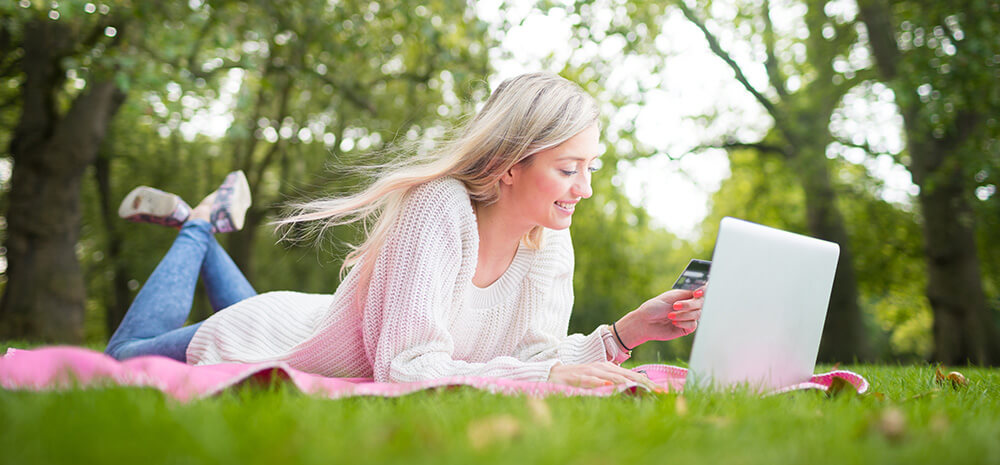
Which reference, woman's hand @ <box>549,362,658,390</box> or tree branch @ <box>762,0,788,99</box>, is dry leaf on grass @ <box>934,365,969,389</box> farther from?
tree branch @ <box>762,0,788,99</box>

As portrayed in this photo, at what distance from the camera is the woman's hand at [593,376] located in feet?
7.27

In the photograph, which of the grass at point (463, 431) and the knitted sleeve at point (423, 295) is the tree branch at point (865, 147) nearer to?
the knitted sleeve at point (423, 295)

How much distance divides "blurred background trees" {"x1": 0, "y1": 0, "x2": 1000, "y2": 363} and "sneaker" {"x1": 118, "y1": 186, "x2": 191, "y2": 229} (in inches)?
36.5

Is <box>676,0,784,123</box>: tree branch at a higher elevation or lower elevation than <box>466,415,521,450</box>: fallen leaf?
higher

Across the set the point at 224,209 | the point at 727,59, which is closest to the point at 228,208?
the point at 224,209

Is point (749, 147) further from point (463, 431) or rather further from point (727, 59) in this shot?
point (463, 431)

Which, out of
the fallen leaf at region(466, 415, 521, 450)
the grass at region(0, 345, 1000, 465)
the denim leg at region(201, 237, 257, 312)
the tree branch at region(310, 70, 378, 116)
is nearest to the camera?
the grass at region(0, 345, 1000, 465)

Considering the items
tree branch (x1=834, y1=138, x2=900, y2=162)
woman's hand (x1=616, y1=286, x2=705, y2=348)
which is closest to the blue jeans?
woman's hand (x1=616, y1=286, x2=705, y2=348)

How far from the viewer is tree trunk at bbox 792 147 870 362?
11.1 metres

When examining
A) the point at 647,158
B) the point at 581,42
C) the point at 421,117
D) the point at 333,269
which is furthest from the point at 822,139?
the point at 333,269

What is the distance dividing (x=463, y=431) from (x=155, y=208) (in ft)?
11.1

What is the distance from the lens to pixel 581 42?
9602 millimetres

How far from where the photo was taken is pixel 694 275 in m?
2.60

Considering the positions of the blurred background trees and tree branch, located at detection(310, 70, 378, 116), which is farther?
tree branch, located at detection(310, 70, 378, 116)
